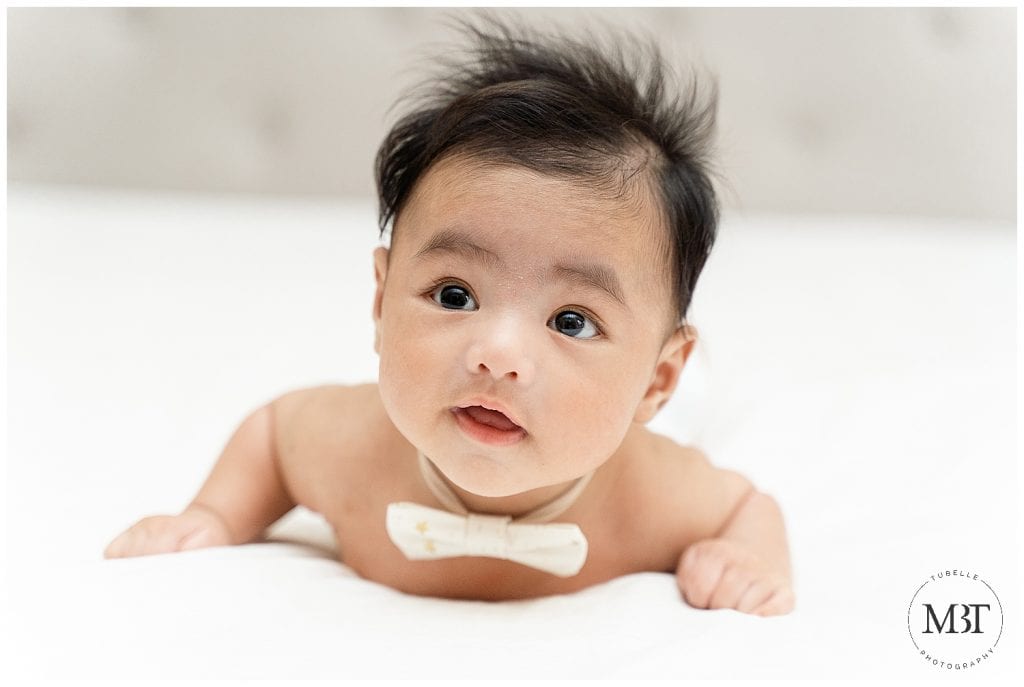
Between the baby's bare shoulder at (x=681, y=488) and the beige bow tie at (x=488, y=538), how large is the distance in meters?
0.11

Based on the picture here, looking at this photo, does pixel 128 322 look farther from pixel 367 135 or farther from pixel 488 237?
pixel 488 237

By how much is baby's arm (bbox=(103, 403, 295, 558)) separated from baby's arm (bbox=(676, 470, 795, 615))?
19.7 inches

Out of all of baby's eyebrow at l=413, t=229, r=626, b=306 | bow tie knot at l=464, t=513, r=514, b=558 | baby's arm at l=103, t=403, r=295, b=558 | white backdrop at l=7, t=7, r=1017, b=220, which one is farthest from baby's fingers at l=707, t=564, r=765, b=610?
white backdrop at l=7, t=7, r=1017, b=220

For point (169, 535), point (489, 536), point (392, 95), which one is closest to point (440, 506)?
point (489, 536)

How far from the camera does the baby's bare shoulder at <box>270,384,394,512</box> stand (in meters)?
1.34

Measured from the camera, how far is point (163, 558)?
119cm

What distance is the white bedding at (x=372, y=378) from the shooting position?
105 centimetres

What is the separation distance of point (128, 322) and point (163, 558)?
0.89 meters

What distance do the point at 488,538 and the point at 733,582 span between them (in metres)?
0.26

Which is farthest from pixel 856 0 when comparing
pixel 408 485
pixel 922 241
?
pixel 408 485

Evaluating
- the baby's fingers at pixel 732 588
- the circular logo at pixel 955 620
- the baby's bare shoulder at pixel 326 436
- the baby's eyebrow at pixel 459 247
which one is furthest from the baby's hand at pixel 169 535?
the circular logo at pixel 955 620

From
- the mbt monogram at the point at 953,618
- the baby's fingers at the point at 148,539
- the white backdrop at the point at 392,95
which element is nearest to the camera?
the mbt monogram at the point at 953,618

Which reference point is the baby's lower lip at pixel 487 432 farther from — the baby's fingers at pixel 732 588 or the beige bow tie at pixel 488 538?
the baby's fingers at pixel 732 588

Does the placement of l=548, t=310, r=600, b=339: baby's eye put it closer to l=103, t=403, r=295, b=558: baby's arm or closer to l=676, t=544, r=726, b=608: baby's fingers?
l=676, t=544, r=726, b=608: baby's fingers
